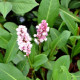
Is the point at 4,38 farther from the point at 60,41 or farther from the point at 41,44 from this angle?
the point at 60,41

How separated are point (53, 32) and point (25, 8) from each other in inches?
12.7

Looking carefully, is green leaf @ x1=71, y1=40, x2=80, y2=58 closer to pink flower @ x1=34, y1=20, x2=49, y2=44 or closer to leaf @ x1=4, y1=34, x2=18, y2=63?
pink flower @ x1=34, y1=20, x2=49, y2=44

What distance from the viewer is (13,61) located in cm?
159

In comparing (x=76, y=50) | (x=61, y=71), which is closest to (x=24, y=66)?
(x=61, y=71)

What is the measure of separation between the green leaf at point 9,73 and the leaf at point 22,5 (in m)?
0.55

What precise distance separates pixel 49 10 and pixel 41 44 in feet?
1.03

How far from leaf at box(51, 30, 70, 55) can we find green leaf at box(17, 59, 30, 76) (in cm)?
28

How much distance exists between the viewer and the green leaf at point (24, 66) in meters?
1.50

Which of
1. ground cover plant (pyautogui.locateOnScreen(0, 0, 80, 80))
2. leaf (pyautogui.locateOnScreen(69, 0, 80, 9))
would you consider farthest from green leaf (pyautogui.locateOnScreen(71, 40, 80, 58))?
leaf (pyautogui.locateOnScreen(69, 0, 80, 9))

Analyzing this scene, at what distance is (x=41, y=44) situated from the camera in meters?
1.78

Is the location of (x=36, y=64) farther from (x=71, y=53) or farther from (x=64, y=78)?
(x=71, y=53)

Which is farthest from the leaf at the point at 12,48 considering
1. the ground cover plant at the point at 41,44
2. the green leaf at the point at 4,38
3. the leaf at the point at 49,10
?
the leaf at the point at 49,10

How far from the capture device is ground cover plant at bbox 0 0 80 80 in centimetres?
141

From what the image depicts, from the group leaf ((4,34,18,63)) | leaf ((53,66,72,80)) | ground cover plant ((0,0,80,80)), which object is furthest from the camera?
leaf ((4,34,18,63))
